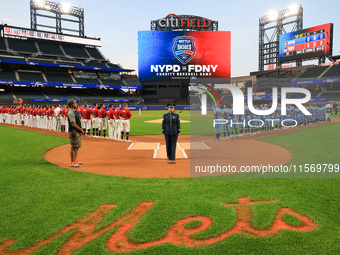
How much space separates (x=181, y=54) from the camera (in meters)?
50.9

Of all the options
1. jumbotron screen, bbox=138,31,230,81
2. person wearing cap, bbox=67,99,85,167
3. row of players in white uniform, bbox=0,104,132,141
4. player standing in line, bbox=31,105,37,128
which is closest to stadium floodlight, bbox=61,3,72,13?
jumbotron screen, bbox=138,31,230,81

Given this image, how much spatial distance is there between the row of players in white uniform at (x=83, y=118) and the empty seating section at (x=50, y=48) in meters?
32.2

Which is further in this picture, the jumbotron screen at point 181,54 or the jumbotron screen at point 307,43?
the jumbotron screen at point 307,43

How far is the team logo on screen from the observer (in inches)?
1991

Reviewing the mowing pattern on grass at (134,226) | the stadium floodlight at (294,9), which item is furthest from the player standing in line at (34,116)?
the stadium floodlight at (294,9)

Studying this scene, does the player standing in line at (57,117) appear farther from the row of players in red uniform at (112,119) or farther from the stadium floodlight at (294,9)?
the stadium floodlight at (294,9)

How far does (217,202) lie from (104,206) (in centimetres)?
220

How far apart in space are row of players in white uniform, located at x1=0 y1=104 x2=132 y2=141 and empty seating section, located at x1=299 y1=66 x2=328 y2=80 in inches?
1875

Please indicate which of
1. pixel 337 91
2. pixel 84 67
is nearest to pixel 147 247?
pixel 337 91

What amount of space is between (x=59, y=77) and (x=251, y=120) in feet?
159

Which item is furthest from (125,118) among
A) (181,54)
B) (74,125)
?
(181,54)

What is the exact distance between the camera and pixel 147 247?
3.49m

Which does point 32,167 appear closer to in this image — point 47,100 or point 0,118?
point 0,118

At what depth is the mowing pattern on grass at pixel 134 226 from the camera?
354 cm
